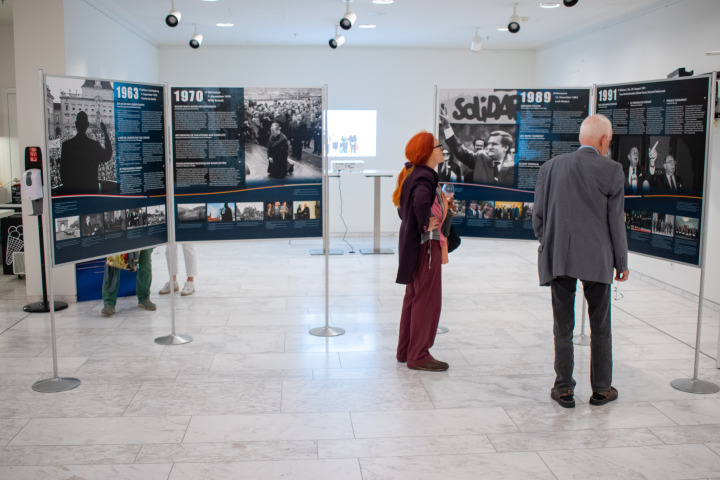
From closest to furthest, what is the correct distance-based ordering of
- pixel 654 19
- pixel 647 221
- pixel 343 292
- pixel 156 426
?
pixel 156 426
pixel 647 221
pixel 343 292
pixel 654 19

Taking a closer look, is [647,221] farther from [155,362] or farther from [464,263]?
[464,263]

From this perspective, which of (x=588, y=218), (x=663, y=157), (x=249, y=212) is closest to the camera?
(x=588, y=218)

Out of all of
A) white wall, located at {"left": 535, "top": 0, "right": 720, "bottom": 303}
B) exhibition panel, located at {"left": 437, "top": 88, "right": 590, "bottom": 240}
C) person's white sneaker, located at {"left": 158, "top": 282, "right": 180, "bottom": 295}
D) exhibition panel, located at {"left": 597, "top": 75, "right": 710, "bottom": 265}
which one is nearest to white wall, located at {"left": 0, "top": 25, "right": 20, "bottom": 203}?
person's white sneaker, located at {"left": 158, "top": 282, "right": 180, "bottom": 295}

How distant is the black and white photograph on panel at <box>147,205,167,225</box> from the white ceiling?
331 cm

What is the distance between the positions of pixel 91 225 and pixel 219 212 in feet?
3.18

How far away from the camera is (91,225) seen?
4375 millimetres

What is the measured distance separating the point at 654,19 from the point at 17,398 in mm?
7259

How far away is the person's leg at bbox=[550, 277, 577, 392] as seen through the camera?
372 cm

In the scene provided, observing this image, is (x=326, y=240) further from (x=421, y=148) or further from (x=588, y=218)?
(x=588, y=218)

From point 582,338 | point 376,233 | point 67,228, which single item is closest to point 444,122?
point 582,338

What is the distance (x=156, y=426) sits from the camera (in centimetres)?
357

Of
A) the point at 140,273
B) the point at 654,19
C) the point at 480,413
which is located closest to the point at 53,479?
the point at 480,413

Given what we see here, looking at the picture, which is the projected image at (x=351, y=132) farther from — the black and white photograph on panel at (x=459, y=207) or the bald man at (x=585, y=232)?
the bald man at (x=585, y=232)

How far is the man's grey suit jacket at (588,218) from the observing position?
3557mm
